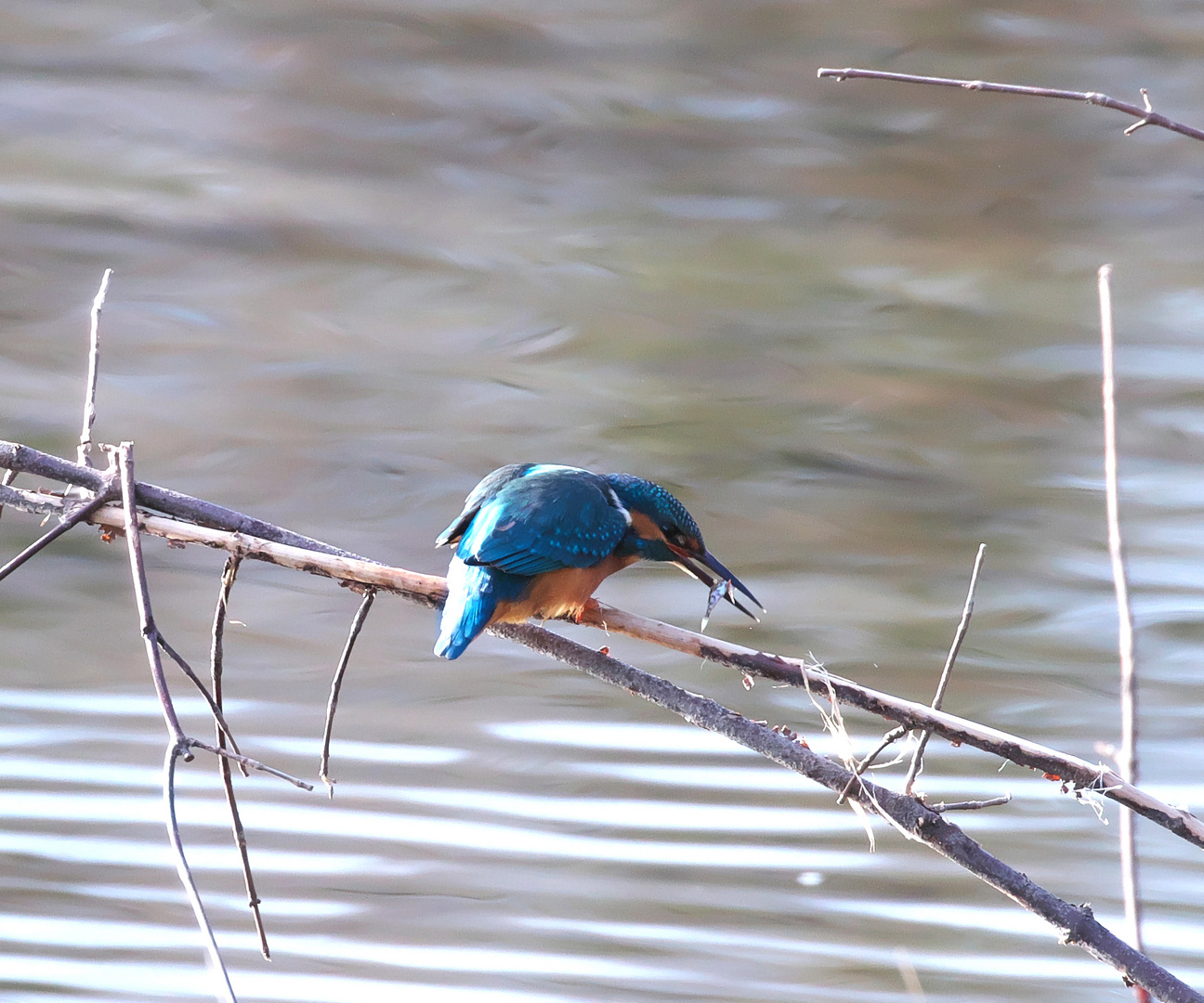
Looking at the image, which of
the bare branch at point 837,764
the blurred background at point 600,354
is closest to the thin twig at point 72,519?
the bare branch at point 837,764

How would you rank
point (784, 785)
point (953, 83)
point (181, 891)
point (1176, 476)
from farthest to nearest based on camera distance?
point (1176, 476) < point (784, 785) < point (181, 891) < point (953, 83)

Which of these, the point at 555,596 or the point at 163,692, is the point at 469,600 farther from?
the point at 163,692

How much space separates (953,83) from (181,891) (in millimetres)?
2405

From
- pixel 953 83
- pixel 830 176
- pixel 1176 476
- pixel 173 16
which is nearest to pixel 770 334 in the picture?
pixel 830 176

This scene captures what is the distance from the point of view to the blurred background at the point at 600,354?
283 centimetres

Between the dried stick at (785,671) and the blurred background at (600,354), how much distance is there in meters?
1.59

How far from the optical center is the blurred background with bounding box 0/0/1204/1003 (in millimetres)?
2826

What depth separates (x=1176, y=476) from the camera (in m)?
3.03

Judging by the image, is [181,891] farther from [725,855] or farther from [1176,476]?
[1176,476]

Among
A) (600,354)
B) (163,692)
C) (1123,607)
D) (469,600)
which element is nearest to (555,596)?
(469,600)

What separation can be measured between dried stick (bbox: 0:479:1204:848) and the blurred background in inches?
62.6

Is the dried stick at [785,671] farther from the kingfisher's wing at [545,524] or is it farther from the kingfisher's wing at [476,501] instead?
the kingfisher's wing at [476,501]

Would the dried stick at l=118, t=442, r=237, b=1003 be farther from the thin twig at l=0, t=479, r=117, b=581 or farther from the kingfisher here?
the kingfisher

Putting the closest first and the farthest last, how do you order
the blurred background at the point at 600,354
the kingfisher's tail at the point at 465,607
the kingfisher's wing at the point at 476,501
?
the kingfisher's tail at the point at 465,607
the kingfisher's wing at the point at 476,501
the blurred background at the point at 600,354
